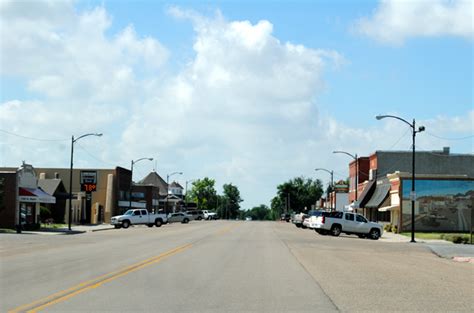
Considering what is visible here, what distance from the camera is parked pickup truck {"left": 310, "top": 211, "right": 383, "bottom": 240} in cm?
4628

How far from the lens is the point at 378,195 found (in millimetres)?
70625

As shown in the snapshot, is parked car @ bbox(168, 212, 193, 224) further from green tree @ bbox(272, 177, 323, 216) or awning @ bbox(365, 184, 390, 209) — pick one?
green tree @ bbox(272, 177, 323, 216)

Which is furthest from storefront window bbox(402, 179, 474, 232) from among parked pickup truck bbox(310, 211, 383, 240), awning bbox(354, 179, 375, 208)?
awning bbox(354, 179, 375, 208)

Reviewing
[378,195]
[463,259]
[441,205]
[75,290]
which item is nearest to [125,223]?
[378,195]

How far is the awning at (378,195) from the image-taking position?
6668cm

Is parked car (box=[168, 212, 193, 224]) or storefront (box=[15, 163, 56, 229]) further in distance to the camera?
parked car (box=[168, 212, 193, 224])

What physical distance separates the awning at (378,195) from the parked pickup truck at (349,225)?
19.9 m

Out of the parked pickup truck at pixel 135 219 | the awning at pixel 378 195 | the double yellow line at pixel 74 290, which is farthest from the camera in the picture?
the awning at pixel 378 195

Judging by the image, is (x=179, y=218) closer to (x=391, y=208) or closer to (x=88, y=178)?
(x=88, y=178)

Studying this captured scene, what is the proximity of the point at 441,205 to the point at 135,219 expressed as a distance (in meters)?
30.0

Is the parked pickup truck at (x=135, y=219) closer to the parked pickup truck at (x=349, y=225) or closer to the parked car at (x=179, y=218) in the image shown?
the parked car at (x=179, y=218)

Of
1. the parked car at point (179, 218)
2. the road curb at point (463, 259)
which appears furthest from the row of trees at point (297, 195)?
the road curb at point (463, 259)

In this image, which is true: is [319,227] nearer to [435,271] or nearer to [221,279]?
[435,271]

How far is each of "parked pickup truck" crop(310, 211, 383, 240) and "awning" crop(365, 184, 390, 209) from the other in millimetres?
19937
